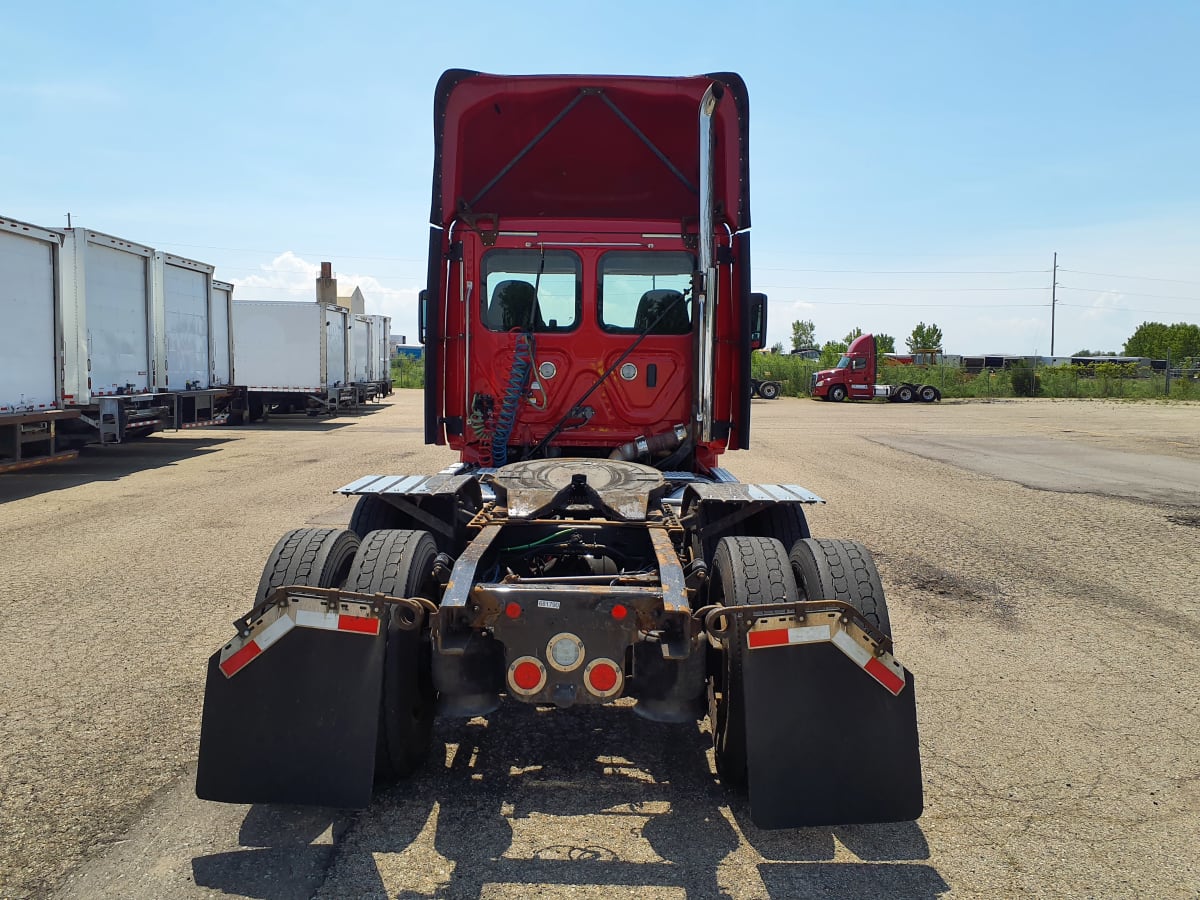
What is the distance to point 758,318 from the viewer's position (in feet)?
18.9

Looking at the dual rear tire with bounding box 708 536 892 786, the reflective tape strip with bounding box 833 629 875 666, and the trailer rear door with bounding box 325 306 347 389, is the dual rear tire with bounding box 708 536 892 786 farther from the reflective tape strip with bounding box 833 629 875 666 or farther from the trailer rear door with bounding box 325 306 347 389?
the trailer rear door with bounding box 325 306 347 389

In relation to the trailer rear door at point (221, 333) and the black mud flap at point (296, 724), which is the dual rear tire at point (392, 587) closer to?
the black mud flap at point (296, 724)

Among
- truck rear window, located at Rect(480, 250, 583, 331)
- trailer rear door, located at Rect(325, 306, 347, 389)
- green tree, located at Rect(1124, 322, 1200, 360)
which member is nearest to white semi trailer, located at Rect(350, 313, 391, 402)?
trailer rear door, located at Rect(325, 306, 347, 389)

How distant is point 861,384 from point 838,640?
37.6 metres

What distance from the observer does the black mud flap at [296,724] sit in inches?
117

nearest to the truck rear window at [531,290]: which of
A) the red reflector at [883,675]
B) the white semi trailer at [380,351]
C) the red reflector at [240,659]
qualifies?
the red reflector at [240,659]

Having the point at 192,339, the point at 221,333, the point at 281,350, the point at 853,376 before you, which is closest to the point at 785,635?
the point at 192,339

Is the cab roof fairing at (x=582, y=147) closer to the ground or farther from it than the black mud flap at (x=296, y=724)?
farther from it

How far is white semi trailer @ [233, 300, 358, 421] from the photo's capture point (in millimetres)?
23734

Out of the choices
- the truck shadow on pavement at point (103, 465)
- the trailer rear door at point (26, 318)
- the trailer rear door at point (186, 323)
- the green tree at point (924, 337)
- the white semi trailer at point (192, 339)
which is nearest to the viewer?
the trailer rear door at point (26, 318)

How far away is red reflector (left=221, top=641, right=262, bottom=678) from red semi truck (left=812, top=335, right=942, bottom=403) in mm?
36756

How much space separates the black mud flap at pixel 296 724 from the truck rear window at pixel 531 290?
3486mm

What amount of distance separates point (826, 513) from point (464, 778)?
7.22m

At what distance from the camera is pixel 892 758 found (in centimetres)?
291
